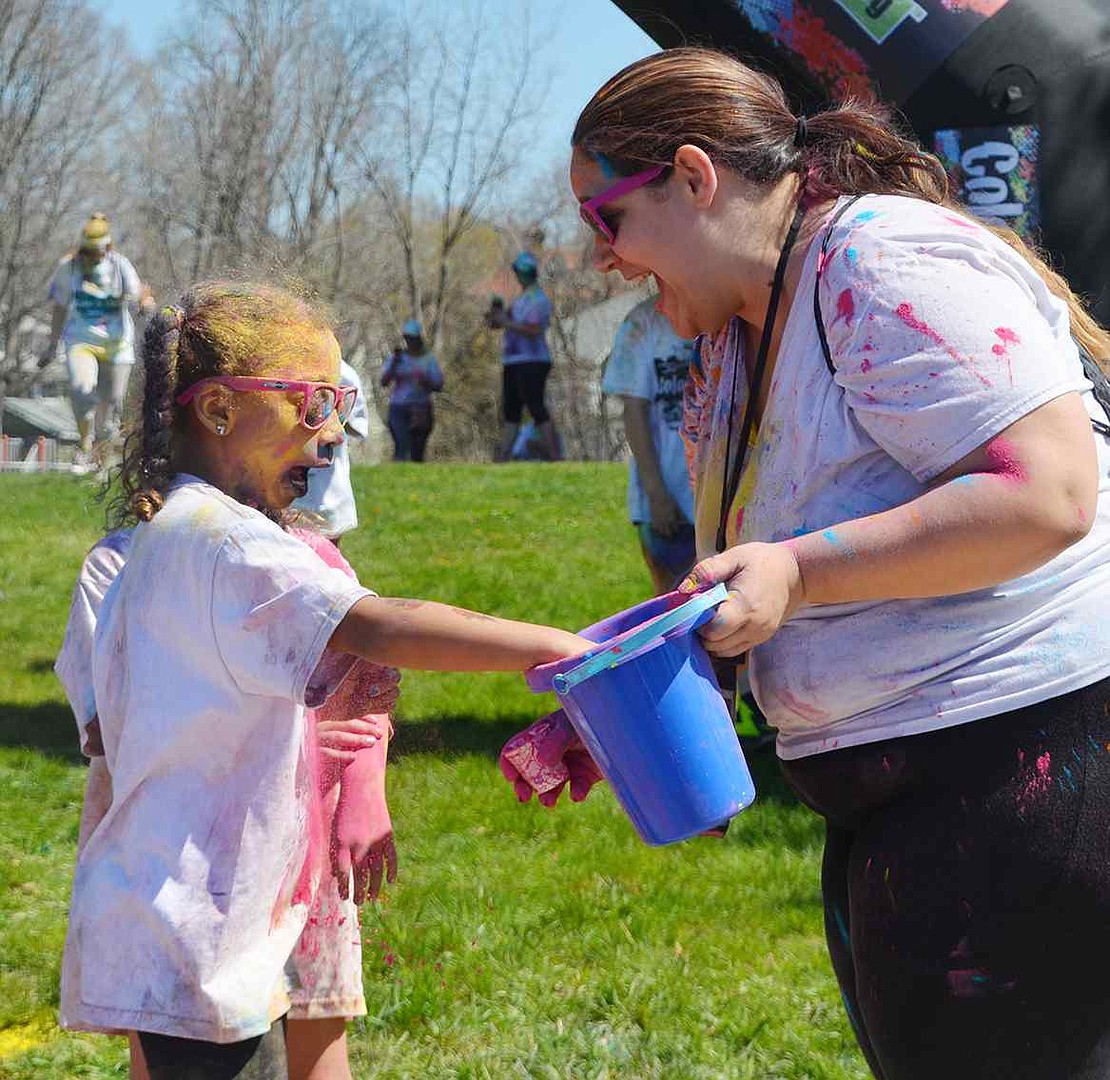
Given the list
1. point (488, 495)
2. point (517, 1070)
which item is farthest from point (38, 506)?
point (517, 1070)

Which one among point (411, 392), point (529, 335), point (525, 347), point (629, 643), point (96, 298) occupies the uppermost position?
point (629, 643)

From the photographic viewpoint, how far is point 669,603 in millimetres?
1918

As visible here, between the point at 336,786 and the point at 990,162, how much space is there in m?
3.80

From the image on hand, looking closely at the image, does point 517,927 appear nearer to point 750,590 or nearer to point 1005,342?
point 750,590

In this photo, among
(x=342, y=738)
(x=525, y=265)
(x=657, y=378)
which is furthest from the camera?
(x=525, y=265)

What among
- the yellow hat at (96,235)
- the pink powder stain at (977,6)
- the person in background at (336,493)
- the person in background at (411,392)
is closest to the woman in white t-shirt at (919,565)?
the pink powder stain at (977,6)

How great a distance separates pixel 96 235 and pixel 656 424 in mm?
8741

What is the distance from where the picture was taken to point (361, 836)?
2.59m

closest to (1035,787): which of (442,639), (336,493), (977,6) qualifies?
(442,639)

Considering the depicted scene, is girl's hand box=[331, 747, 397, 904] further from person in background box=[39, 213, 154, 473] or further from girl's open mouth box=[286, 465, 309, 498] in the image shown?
person in background box=[39, 213, 154, 473]

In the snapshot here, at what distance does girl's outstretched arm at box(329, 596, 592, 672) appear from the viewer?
6.96ft

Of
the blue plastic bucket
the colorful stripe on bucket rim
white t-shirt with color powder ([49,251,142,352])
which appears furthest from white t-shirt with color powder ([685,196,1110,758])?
white t-shirt with color powder ([49,251,142,352])

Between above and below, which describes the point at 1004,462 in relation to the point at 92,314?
above

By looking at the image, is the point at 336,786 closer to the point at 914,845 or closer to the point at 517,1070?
the point at 914,845
